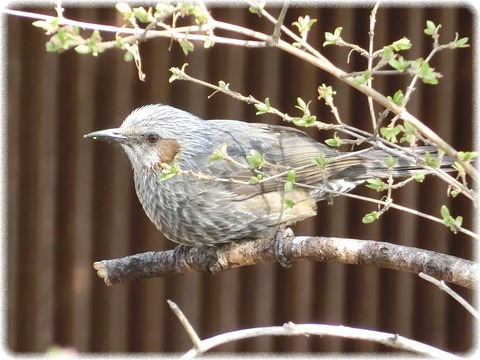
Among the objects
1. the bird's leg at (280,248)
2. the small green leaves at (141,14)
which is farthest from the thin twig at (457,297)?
the bird's leg at (280,248)

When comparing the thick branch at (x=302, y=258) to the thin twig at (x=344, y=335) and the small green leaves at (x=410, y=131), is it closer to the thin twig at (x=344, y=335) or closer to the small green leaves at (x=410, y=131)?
the small green leaves at (x=410, y=131)

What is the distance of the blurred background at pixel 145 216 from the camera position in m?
6.01

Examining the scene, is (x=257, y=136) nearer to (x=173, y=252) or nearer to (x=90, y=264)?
(x=173, y=252)

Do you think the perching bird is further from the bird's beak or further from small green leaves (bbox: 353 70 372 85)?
small green leaves (bbox: 353 70 372 85)

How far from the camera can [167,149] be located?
3.92m

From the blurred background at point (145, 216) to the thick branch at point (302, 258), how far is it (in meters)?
2.31

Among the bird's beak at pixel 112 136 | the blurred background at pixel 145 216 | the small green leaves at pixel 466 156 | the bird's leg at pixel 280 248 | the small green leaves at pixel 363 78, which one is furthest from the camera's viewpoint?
the blurred background at pixel 145 216

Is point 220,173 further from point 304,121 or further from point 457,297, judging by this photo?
point 457,297

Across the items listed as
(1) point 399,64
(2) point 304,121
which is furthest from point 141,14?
(1) point 399,64

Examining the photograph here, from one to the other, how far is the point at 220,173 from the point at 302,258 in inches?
36.7

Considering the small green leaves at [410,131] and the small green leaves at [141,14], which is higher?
the small green leaves at [141,14]

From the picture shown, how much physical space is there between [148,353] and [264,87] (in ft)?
6.40

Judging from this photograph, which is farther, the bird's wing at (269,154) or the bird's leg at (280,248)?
the bird's wing at (269,154)

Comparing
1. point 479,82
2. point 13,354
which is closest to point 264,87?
point 479,82
